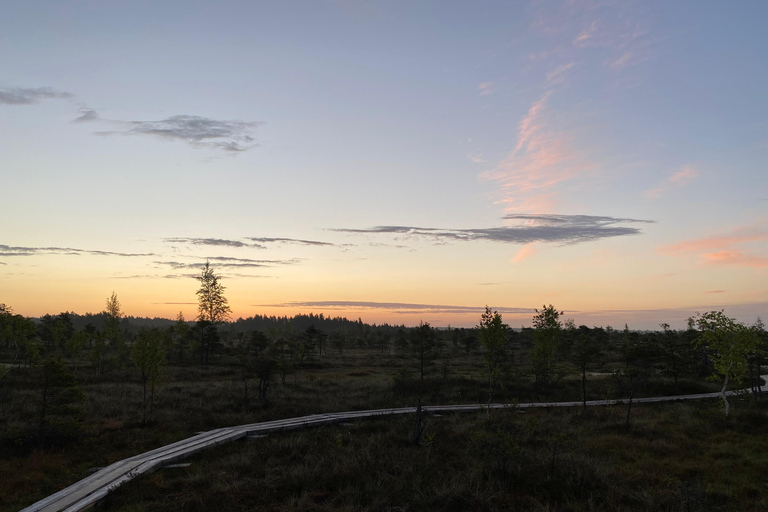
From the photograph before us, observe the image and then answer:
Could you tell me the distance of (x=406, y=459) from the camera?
15492mm

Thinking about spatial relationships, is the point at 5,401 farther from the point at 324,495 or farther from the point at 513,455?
the point at 513,455

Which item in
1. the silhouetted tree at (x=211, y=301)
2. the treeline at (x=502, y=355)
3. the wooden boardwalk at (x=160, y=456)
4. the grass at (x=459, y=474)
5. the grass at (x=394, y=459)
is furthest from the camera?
the silhouetted tree at (x=211, y=301)

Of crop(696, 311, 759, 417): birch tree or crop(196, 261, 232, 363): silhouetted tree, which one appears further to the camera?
crop(196, 261, 232, 363): silhouetted tree

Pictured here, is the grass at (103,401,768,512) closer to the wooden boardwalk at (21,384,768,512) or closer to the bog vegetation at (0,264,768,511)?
the bog vegetation at (0,264,768,511)

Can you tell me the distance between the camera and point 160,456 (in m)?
15.4

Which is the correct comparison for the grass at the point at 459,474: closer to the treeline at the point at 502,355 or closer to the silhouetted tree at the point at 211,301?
the treeline at the point at 502,355

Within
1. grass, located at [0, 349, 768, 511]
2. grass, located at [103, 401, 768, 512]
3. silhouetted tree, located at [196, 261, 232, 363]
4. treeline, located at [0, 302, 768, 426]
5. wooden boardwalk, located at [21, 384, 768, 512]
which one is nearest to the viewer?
wooden boardwalk, located at [21, 384, 768, 512]

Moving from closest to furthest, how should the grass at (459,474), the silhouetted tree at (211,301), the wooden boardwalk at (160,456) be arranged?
1. the wooden boardwalk at (160,456)
2. the grass at (459,474)
3. the silhouetted tree at (211,301)

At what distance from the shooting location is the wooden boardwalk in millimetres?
11194

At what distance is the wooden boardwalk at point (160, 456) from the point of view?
11.2m

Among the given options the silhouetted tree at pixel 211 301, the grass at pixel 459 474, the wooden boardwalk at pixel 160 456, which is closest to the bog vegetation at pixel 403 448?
the grass at pixel 459 474

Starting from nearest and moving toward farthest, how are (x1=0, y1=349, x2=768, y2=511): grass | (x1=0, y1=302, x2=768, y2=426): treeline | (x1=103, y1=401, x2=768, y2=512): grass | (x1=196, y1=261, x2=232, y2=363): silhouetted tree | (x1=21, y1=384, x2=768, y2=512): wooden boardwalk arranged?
(x1=21, y1=384, x2=768, y2=512): wooden boardwalk < (x1=103, y1=401, x2=768, y2=512): grass < (x1=0, y1=349, x2=768, y2=511): grass < (x1=0, y1=302, x2=768, y2=426): treeline < (x1=196, y1=261, x2=232, y2=363): silhouetted tree

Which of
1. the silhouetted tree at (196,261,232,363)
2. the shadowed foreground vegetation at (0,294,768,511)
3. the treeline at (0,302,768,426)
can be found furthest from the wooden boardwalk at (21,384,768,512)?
the silhouetted tree at (196,261,232,363)

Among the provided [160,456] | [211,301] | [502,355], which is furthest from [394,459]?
[211,301]
